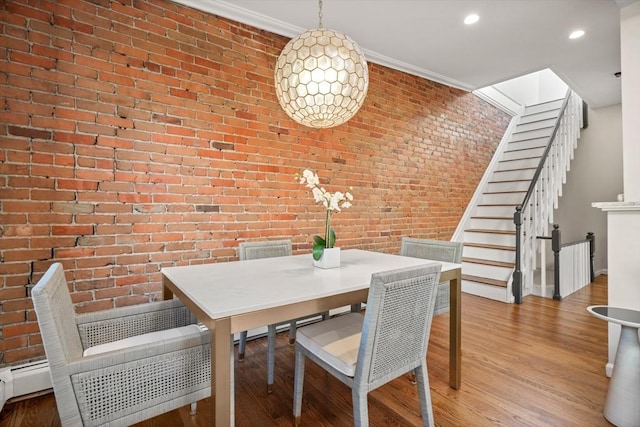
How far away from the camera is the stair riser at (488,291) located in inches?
143

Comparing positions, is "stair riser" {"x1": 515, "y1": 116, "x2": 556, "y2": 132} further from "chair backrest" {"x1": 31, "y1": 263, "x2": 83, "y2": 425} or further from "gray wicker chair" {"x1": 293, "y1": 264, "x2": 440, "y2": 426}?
"chair backrest" {"x1": 31, "y1": 263, "x2": 83, "y2": 425}

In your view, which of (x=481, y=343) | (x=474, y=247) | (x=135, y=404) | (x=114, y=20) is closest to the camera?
Result: (x=135, y=404)

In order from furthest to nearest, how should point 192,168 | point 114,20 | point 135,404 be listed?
point 192,168 → point 114,20 → point 135,404

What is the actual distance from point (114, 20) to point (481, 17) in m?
2.80

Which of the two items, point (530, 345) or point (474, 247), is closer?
point (530, 345)

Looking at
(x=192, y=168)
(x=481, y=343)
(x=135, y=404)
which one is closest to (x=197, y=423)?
(x=135, y=404)

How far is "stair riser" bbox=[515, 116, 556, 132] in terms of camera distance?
5.34 meters

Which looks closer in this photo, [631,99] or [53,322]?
[53,322]

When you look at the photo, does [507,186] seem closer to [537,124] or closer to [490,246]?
[490,246]

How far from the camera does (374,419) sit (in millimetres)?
1654

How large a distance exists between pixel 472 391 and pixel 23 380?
103 inches

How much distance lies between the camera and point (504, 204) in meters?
4.61

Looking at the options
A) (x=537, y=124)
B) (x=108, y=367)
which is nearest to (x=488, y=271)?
(x=537, y=124)

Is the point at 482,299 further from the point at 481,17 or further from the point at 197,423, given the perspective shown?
the point at 197,423
